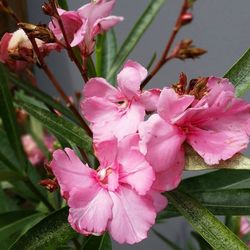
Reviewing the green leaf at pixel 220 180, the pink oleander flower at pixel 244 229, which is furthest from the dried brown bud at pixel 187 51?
the pink oleander flower at pixel 244 229

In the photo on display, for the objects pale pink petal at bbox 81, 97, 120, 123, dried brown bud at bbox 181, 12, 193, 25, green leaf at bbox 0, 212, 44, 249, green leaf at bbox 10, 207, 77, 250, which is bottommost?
green leaf at bbox 0, 212, 44, 249

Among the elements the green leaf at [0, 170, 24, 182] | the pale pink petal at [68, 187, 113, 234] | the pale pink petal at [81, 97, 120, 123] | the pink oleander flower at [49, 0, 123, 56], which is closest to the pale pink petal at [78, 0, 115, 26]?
the pink oleander flower at [49, 0, 123, 56]

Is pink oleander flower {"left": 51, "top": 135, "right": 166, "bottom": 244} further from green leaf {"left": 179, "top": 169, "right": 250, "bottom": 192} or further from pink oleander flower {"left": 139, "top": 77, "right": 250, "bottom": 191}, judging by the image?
green leaf {"left": 179, "top": 169, "right": 250, "bottom": 192}

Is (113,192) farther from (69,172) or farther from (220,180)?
(220,180)

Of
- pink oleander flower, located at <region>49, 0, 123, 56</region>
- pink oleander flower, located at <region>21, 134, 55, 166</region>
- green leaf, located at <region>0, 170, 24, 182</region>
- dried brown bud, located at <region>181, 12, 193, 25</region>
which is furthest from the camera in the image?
pink oleander flower, located at <region>21, 134, 55, 166</region>

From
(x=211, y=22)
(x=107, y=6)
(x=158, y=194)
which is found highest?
(x=107, y=6)

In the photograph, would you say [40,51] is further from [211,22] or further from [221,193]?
[211,22]

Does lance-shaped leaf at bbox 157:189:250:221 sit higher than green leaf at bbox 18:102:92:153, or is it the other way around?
green leaf at bbox 18:102:92:153

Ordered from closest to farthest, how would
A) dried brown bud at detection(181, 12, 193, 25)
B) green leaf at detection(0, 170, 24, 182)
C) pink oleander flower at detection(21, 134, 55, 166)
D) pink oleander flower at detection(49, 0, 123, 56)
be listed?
dried brown bud at detection(181, 12, 193, 25) < pink oleander flower at detection(49, 0, 123, 56) < green leaf at detection(0, 170, 24, 182) < pink oleander flower at detection(21, 134, 55, 166)

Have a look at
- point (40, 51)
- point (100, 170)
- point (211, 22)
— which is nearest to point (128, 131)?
point (100, 170)
